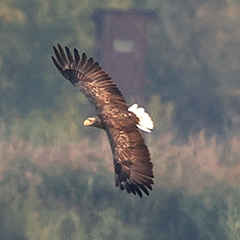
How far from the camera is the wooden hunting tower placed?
31820 millimetres

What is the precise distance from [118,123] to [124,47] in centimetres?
1819

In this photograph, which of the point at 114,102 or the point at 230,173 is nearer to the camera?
the point at 114,102

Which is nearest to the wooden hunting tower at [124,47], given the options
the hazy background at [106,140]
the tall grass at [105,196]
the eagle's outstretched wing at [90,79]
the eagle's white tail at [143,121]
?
the hazy background at [106,140]

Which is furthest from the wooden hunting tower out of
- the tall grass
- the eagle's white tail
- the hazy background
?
the eagle's white tail

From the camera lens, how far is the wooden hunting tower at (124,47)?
31820mm

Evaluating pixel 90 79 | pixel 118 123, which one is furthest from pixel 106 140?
pixel 118 123

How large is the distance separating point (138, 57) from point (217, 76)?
2.67 metres

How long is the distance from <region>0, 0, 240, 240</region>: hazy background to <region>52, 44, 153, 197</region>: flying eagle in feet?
38.7

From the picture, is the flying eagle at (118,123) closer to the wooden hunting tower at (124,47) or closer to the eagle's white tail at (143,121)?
the eagle's white tail at (143,121)

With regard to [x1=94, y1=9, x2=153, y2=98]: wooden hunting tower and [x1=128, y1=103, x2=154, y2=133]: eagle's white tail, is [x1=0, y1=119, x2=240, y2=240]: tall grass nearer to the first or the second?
[x1=94, y1=9, x2=153, y2=98]: wooden hunting tower

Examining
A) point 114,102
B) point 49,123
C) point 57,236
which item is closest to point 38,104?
point 49,123

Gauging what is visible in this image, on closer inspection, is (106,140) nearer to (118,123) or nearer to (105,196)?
(105,196)

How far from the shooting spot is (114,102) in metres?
14.9

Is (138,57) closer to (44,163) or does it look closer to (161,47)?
(161,47)
